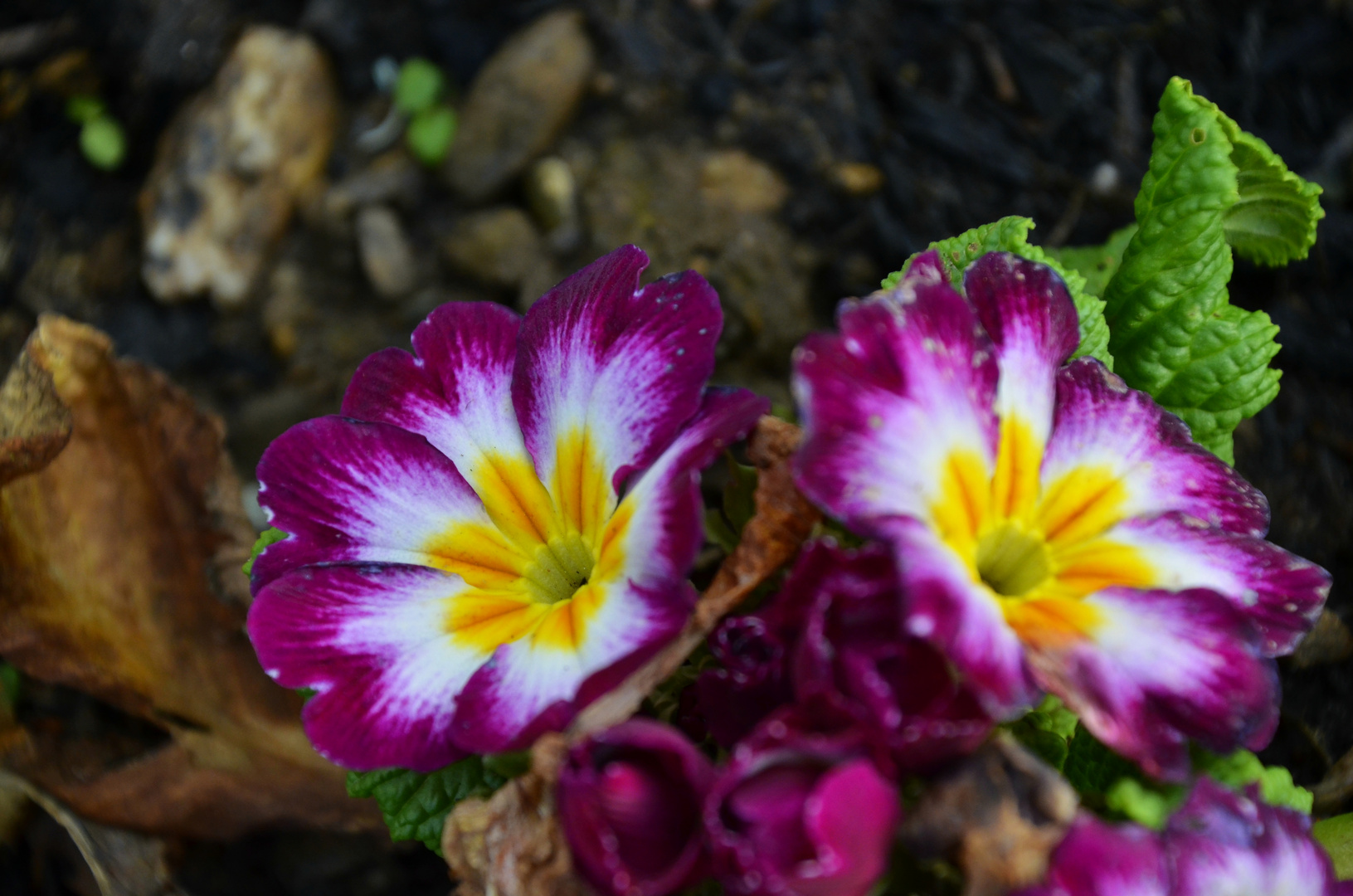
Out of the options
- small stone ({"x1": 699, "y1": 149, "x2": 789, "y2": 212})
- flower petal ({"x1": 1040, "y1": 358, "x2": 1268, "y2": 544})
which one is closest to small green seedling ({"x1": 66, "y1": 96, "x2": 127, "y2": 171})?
small stone ({"x1": 699, "y1": 149, "x2": 789, "y2": 212})

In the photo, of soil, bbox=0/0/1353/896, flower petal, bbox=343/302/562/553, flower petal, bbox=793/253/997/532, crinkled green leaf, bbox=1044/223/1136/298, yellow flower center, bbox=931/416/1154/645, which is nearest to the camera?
flower petal, bbox=793/253/997/532

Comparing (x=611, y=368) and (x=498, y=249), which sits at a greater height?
(x=611, y=368)

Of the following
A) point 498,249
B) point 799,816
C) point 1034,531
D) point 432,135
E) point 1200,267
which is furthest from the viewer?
point 432,135

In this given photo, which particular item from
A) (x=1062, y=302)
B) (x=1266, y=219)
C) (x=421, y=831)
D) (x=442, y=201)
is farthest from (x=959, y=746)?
(x=442, y=201)

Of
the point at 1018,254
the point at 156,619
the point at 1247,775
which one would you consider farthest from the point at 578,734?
the point at 156,619

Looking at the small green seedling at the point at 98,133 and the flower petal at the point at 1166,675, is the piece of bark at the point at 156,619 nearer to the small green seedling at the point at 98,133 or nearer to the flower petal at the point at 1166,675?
the small green seedling at the point at 98,133

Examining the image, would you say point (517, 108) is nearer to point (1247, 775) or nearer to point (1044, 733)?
point (1044, 733)

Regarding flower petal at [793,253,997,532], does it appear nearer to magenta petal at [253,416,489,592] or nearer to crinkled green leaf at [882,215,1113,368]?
crinkled green leaf at [882,215,1113,368]
